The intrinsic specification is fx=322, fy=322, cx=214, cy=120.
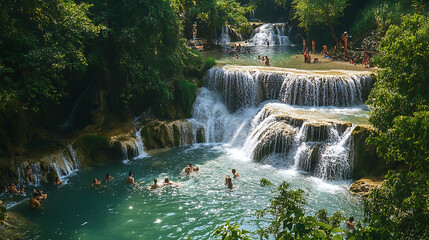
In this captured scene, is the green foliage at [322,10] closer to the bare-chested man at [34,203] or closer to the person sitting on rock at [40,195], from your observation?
the person sitting on rock at [40,195]

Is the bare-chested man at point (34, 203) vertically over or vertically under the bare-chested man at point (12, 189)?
under

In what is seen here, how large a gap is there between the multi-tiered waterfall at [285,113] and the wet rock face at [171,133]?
2.62 ft

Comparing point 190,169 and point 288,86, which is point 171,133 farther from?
point 288,86

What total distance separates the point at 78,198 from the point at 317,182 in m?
9.97

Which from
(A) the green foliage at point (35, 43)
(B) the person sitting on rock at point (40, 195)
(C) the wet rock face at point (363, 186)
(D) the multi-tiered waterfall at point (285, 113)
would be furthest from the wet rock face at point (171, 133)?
(C) the wet rock face at point (363, 186)

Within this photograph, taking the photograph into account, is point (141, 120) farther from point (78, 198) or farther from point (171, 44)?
point (78, 198)

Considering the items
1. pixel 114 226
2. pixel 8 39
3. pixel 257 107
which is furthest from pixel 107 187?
pixel 257 107

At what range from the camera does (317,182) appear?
543 inches

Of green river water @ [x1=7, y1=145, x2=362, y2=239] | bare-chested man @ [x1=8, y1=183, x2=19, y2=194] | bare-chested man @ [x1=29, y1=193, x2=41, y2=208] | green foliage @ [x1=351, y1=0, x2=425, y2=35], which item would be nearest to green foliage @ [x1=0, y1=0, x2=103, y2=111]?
bare-chested man @ [x1=8, y1=183, x2=19, y2=194]

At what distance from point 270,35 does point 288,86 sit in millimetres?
21195

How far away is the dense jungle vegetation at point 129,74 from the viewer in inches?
239

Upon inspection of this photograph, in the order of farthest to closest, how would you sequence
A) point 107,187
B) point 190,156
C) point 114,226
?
point 190,156
point 107,187
point 114,226

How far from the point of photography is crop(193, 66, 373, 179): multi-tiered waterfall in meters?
14.7

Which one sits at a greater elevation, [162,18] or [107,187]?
[162,18]
